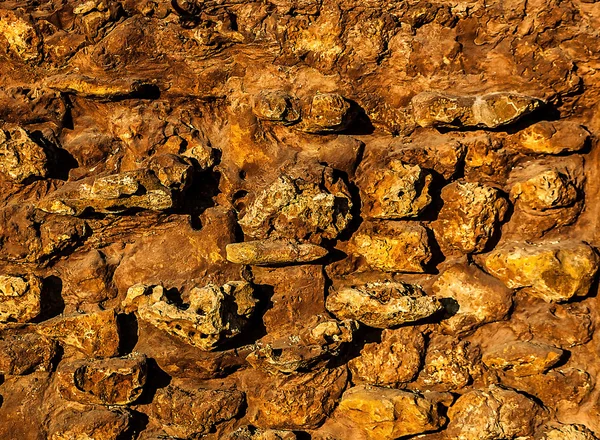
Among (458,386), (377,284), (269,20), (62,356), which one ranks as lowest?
(458,386)

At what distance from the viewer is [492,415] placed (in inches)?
93.1

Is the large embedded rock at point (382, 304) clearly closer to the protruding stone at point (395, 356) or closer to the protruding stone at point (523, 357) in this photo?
the protruding stone at point (395, 356)

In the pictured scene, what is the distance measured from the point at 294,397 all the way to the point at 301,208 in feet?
2.65

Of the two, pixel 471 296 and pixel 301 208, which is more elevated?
pixel 301 208

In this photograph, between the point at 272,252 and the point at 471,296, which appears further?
the point at 471,296

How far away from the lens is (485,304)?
2.39 metres

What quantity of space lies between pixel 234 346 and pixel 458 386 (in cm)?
96

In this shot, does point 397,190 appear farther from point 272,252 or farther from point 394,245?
point 272,252

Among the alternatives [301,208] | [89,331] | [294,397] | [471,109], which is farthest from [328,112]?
[89,331]

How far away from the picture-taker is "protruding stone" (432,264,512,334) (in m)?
2.38

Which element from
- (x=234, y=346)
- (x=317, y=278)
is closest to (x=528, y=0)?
(x=317, y=278)

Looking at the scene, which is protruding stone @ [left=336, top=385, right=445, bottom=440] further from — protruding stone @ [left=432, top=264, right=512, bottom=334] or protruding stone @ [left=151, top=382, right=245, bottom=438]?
protruding stone @ [left=151, top=382, right=245, bottom=438]

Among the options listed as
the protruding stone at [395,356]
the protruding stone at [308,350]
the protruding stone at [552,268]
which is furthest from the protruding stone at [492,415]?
the protruding stone at [308,350]

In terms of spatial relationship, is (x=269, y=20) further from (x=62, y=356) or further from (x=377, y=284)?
(x=62, y=356)
